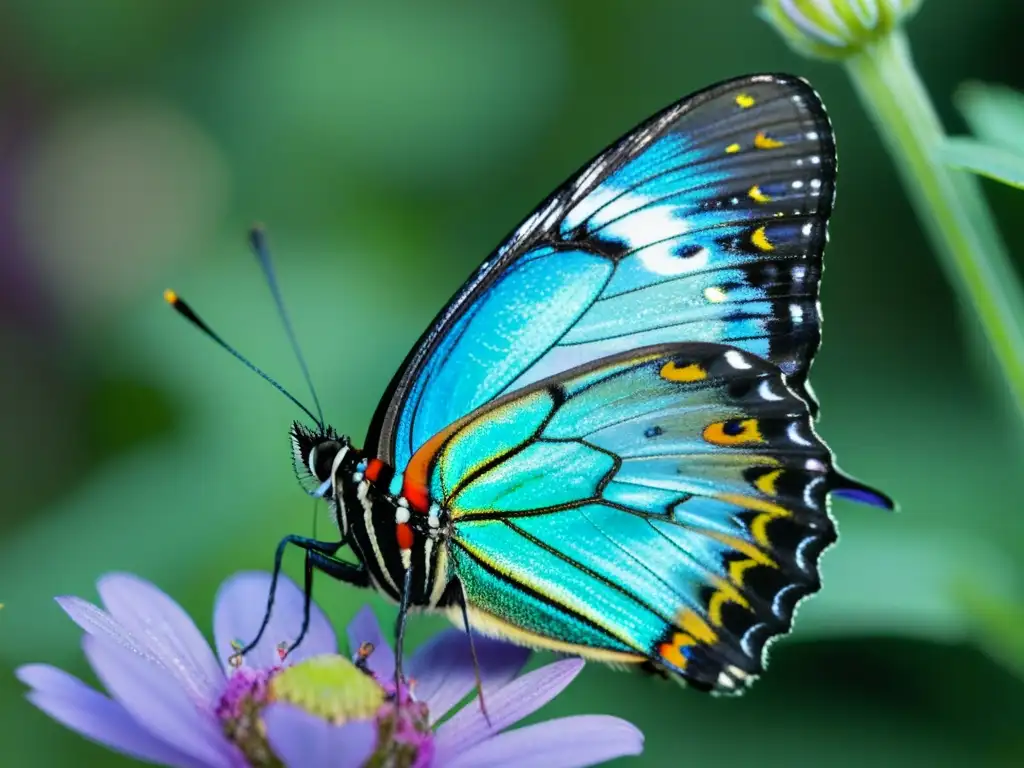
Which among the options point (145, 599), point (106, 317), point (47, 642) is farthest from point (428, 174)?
point (145, 599)

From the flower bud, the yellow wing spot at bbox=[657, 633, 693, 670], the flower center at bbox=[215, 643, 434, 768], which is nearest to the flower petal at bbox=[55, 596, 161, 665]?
the flower center at bbox=[215, 643, 434, 768]

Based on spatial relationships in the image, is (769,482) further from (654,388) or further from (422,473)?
(422,473)

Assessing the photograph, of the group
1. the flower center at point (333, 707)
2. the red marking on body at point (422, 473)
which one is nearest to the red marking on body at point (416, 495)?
the red marking on body at point (422, 473)

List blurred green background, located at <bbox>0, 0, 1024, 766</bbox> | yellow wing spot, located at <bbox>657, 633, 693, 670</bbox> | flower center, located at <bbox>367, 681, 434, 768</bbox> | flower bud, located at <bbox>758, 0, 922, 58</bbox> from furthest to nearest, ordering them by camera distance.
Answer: blurred green background, located at <bbox>0, 0, 1024, 766</bbox>
flower bud, located at <bbox>758, 0, 922, 58</bbox>
yellow wing spot, located at <bbox>657, 633, 693, 670</bbox>
flower center, located at <bbox>367, 681, 434, 768</bbox>

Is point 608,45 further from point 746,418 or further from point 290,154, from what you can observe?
point 746,418

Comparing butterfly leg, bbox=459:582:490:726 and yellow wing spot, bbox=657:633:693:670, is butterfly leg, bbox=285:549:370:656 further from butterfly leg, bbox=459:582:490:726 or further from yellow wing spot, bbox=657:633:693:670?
yellow wing spot, bbox=657:633:693:670

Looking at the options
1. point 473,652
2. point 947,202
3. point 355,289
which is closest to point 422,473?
point 473,652

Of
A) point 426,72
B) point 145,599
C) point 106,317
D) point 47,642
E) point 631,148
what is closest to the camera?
point 145,599

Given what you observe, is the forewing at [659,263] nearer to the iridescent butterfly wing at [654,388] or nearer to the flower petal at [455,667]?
the iridescent butterfly wing at [654,388]
